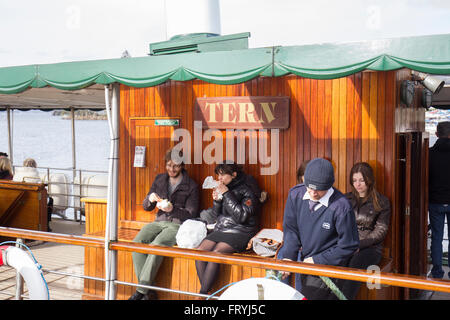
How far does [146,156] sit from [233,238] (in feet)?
6.13

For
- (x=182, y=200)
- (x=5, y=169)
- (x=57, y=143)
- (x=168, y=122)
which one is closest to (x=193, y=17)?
(x=168, y=122)

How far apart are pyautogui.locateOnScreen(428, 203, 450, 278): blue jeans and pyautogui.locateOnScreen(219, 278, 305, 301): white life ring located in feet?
12.7

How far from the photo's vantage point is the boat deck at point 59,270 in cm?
548

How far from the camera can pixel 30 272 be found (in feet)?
11.7

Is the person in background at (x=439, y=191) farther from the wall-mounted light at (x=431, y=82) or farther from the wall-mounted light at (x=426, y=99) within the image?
the wall-mounted light at (x=431, y=82)

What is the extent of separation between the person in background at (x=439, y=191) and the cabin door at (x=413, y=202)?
0.10 meters

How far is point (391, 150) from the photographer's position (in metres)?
4.69

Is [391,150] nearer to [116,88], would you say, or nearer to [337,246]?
[337,246]

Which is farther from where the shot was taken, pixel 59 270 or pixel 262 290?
pixel 59 270

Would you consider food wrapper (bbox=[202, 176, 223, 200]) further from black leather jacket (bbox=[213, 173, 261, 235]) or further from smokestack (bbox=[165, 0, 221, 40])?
smokestack (bbox=[165, 0, 221, 40])

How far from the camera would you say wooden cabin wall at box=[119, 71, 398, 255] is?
15.5 feet

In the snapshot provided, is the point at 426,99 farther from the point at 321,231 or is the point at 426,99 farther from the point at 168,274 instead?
the point at 168,274

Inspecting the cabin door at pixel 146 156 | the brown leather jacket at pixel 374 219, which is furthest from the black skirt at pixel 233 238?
the cabin door at pixel 146 156

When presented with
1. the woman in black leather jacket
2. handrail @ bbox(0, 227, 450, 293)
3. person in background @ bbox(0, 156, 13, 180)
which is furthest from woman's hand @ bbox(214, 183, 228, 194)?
person in background @ bbox(0, 156, 13, 180)
